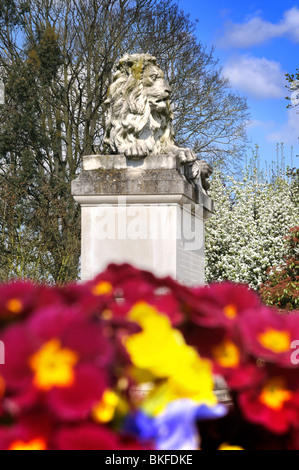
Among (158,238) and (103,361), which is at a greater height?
(103,361)

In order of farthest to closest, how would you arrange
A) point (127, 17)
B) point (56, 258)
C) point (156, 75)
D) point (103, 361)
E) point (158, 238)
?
point (127, 17) → point (56, 258) → point (156, 75) → point (158, 238) → point (103, 361)

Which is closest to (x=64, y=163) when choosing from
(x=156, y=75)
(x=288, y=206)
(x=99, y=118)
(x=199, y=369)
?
(x=99, y=118)

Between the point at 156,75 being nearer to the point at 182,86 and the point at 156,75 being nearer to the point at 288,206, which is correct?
the point at 288,206

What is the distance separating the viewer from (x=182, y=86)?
67.8ft

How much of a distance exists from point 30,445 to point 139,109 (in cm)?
590

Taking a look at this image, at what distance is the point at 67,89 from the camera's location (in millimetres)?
19328

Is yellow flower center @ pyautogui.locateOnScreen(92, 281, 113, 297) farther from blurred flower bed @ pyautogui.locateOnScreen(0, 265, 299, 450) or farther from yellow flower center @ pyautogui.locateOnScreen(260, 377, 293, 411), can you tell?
yellow flower center @ pyautogui.locateOnScreen(260, 377, 293, 411)

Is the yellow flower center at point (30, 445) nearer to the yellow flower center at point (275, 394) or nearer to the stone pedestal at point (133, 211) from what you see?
the yellow flower center at point (275, 394)

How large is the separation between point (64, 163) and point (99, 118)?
1.73 metres

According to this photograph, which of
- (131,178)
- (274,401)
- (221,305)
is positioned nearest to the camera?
(274,401)

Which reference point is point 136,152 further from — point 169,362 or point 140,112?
point 169,362

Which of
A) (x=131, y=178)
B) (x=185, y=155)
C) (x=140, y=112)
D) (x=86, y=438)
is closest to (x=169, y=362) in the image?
(x=86, y=438)

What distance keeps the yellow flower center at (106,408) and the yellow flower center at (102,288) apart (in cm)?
21

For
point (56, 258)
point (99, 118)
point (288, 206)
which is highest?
point (99, 118)
